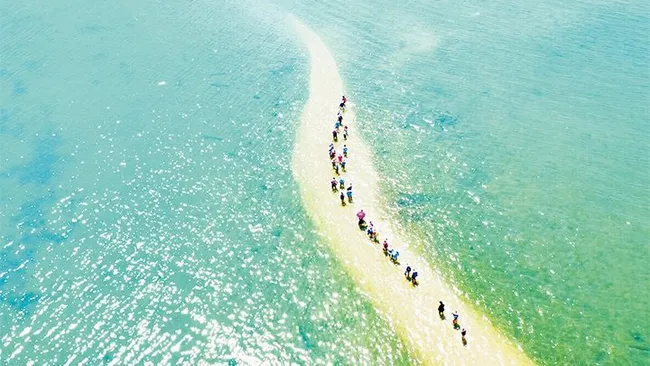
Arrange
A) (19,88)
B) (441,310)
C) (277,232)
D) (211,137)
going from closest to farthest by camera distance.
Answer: (441,310) < (277,232) < (211,137) < (19,88)

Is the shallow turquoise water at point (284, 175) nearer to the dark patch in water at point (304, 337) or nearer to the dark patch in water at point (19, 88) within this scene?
the dark patch in water at point (304, 337)

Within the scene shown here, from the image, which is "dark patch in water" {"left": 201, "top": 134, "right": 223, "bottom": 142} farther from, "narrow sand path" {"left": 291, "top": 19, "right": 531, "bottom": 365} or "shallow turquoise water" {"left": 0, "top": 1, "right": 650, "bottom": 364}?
"narrow sand path" {"left": 291, "top": 19, "right": 531, "bottom": 365}

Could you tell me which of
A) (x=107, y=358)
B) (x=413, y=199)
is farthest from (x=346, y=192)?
(x=107, y=358)

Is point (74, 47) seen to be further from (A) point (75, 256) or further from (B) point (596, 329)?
(B) point (596, 329)

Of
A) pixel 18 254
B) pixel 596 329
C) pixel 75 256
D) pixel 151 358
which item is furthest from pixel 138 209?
pixel 596 329

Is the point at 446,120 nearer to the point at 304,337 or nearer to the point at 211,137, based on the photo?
the point at 211,137

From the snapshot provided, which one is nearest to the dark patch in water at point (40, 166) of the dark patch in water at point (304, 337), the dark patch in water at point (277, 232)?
the dark patch in water at point (277, 232)

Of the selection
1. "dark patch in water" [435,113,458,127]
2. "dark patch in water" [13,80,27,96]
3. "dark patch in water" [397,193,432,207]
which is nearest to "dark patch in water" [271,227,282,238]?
"dark patch in water" [397,193,432,207]
